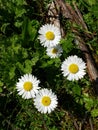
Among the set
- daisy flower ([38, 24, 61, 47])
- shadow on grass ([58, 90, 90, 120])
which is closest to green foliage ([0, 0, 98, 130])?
shadow on grass ([58, 90, 90, 120])

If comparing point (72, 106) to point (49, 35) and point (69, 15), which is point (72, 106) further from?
point (69, 15)

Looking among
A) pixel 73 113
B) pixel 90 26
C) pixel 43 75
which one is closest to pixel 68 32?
pixel 90 26

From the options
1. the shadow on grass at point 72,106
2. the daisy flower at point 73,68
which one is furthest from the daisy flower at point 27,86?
the shadow on grass at point 72,106

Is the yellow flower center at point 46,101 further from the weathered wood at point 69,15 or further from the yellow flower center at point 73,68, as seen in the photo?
the weathered wood at point 69,15

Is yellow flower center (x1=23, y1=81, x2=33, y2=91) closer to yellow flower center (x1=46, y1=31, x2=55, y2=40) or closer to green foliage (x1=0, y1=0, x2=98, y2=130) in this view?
green foliage (x1=0, y1=0, x2=98, y2=130)

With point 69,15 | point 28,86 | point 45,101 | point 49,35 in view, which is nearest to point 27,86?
point 28,86

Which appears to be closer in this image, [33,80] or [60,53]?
[33,80]

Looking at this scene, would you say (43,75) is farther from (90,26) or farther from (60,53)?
(90,26)
